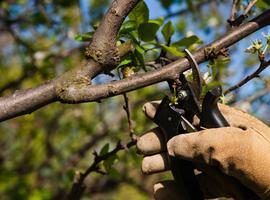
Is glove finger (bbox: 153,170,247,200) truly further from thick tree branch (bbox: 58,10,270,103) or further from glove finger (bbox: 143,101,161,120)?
thick tree branch (bbox: 58,10,270,103)

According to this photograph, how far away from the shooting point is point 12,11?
12.1ft

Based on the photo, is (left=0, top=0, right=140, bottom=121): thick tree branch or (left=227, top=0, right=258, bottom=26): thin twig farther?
(left=227, top=0, right=258, bottom=26): thin twig

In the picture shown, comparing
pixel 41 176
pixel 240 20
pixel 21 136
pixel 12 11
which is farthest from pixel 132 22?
pixel 21 136

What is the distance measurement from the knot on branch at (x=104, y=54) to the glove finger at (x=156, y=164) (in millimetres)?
329

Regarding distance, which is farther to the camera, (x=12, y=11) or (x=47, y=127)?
(x=47, y=127)

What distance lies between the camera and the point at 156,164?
51.7 inches

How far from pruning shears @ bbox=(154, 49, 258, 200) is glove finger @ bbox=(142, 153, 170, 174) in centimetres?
6

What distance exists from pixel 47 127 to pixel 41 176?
0.50 m

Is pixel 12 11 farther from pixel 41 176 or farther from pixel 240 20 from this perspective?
pixel 240 20

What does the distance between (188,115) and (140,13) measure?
12.3 inches

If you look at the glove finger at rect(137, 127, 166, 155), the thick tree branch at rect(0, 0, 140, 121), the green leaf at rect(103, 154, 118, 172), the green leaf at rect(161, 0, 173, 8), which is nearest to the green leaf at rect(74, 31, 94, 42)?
the thick tree branch at rect(0, 0, 140, 121)

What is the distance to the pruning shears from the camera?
3.87 feet

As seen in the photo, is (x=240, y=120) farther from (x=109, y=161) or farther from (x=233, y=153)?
(x=109, y=161)

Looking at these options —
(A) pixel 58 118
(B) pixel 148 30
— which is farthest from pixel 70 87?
(A) pixel 58 118
